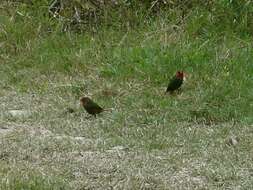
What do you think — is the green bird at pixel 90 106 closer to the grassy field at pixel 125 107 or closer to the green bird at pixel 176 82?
the grassy field at pixel 125 107

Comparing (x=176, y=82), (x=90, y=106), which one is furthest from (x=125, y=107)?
(x=176, y=82)

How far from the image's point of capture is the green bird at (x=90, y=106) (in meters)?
5.23

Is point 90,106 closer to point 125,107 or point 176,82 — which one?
point 125,107

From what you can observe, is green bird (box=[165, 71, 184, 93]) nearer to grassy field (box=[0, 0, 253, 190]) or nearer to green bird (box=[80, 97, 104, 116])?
grassy field (box=[0, 0, 253, 190])

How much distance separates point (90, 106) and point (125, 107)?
1.10ft

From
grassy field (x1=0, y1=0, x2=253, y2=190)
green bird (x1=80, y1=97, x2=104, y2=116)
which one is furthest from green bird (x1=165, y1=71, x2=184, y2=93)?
green bird (x1=80, y1=97, x2=104, y2=116)

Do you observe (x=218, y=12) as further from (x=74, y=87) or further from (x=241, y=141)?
(x=241, y=141)

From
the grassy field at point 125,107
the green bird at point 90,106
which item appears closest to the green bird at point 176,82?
the grassy field at point 125,107

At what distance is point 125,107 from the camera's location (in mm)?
5449

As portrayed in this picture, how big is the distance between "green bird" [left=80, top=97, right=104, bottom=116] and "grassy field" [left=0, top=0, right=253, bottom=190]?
2.6 inches

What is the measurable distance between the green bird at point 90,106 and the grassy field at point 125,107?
0.06m

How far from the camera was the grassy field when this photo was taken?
4.18 metres

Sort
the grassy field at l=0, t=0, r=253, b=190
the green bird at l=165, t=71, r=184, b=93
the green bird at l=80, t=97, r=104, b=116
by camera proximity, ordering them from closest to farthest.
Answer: the grassy field at l=0, t=0, r=253, b=190
the green bird at l=80, t=97, r=104, b=116
the green bird at l=165, t=71, r=184, b=93

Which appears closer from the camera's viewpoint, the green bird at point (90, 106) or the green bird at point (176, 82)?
the green bird at point (90, 106)
